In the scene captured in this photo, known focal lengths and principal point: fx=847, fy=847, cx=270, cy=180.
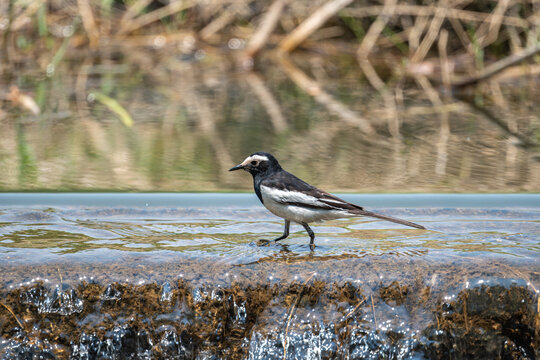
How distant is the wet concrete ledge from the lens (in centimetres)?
421

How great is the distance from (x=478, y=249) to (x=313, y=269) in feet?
3.35

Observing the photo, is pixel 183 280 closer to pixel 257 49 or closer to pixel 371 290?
pixel 371 290

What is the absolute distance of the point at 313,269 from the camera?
4.38 meters

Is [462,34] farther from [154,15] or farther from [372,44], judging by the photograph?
[154,15]

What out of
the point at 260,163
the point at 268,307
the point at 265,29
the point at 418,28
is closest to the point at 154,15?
the point at 265,29

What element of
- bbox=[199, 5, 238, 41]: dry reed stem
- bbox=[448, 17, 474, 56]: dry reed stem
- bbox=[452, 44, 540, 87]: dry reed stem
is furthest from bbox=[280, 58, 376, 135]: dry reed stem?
bbox=[448, 17, 474, 56]: dry reed stem

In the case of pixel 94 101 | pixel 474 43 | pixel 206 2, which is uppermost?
pixel 206 2

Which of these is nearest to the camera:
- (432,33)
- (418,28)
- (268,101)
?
(268,101)

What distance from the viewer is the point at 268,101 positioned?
36.0ft

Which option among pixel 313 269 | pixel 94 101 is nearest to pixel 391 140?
pixel 94 101

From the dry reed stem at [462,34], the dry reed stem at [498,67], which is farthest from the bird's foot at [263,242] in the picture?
the dry reed stem at [462,34]

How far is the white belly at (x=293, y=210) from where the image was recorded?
4711 millimetres

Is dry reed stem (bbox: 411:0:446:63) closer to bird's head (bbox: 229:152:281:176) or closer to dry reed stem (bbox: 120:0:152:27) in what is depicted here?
dry reed stem (bbox: 120:0:152:27)

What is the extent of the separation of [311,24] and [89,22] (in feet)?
11.6
